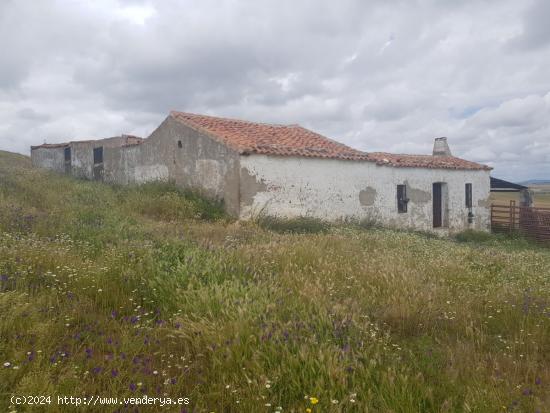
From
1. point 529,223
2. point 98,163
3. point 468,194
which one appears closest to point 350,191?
point 468,194

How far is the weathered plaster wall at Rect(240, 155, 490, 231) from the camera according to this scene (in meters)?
12.3

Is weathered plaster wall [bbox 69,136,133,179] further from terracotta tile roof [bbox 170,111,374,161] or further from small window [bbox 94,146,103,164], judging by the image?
terracotta tile roof [bbox 170,111,374,161]

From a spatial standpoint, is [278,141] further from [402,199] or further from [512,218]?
[512,218]

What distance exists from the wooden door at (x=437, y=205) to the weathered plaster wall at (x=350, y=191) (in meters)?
0.36

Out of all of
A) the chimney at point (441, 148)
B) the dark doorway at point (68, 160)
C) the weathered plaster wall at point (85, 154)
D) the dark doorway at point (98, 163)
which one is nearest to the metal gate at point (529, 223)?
the chimney at point (441, 148)

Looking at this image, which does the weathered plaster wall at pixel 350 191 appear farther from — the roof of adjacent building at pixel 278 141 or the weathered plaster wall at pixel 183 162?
the weathered plaster wall at pixel 183 162

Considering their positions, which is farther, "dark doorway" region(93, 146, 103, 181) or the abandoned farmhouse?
"dark doorway" region(93, 146, 103, 181)

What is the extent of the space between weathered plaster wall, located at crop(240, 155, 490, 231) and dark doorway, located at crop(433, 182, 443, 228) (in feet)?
1.15

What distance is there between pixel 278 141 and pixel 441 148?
13076 millimetres

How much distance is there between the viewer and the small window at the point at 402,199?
16.4 meters

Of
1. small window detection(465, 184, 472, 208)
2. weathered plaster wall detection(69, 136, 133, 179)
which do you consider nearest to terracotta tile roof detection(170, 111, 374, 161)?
weathered plaster wall detection(69, 136, 133, 179)

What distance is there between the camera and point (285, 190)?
12.8m

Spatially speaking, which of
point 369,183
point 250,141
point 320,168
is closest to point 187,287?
point 250,141

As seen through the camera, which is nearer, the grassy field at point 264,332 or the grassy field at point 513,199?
the grassy field at point 264,332
